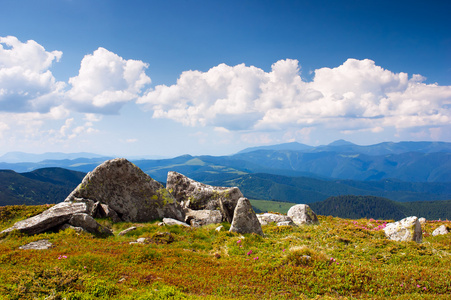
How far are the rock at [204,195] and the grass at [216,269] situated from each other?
26.4 ft

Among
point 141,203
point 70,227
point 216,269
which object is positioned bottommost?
point 216,269

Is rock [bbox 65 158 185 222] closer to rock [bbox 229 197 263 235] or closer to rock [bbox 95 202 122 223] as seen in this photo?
rock [bbox 95 202 122 223]

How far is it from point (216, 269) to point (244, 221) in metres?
7.53

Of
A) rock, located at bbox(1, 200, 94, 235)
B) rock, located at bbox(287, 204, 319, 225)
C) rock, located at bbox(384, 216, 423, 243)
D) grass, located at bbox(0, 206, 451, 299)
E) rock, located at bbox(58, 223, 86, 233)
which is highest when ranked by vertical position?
rock, located at bbox(1, 200, 94, 235)

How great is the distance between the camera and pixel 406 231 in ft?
65.8

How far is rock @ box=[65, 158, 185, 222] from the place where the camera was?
22869 mm

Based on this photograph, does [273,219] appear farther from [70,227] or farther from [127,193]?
[70,227]

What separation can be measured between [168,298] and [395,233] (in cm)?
2026

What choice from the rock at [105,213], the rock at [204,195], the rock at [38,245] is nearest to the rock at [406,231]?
the rock at [204,195]

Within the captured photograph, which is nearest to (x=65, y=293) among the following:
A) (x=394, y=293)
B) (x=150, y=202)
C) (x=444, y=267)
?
(x=394, y=293)

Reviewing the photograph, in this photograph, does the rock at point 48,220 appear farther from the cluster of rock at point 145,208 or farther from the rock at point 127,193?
the rock at point 127,193

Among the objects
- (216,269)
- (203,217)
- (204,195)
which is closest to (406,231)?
(216,269)

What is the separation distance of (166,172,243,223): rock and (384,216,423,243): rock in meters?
14.1

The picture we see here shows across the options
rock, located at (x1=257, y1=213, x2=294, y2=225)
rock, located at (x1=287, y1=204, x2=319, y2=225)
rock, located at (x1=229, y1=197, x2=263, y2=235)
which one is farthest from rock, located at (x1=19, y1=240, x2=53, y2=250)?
rock, located at (x1=287, y1=204, x2=319, y2=225)
